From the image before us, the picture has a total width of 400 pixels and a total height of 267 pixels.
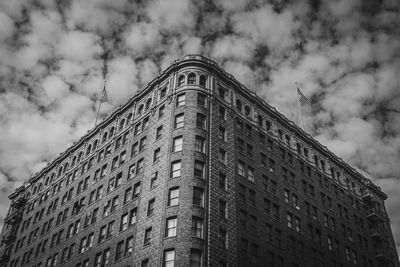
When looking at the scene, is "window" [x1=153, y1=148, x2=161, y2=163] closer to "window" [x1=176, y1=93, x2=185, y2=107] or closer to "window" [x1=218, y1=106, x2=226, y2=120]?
"window" [x1=176, y1=93, x2=185, y2=107]

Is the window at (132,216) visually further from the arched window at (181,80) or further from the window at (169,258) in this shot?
the arched window at (181,80)

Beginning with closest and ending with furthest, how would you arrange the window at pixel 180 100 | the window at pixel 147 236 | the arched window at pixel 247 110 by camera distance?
the window at pixel 147 236
the window at pixel 180 100
the arched window at pixel 247 110

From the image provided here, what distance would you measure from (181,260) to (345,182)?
153ft

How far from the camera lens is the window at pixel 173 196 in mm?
45347

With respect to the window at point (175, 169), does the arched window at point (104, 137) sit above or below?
above

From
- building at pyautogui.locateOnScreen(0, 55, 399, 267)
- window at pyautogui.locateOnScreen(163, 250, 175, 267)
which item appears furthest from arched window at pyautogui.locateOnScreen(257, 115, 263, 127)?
window at pyautogui.locateOnScreen(163, 250, 175, 267)

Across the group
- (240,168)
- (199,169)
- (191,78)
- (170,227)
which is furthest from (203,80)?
(170,227)

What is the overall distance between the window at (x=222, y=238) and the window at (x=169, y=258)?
17.9 ft

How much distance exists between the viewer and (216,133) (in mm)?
53281

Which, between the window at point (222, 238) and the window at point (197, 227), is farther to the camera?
the window at point (222, 238)

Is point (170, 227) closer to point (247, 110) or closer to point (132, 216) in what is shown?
point (132, 216)

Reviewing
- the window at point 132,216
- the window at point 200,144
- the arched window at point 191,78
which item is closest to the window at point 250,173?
the window at point 200,144

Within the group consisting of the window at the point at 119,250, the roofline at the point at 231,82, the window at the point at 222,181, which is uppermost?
the roofline at the point at 231,82

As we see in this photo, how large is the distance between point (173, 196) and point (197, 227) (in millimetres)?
4604
